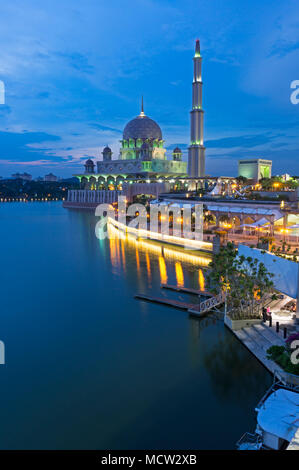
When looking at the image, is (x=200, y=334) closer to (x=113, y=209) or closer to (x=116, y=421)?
(x=116, y=421)

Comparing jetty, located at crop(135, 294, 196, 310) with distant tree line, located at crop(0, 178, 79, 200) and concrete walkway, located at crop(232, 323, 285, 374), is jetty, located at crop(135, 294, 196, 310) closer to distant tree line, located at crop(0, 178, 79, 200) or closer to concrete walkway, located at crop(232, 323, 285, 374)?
concrete walkway, located at crop(232, 323, 285, 374)

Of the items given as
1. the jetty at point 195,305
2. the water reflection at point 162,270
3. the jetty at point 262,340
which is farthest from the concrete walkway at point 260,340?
the water reflection at point 162,270

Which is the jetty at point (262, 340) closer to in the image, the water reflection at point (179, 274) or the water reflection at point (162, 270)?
the water reflection at point (179, 274)

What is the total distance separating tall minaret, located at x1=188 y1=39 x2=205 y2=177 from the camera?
214 ft

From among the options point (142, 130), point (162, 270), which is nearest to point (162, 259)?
point (162, 270)

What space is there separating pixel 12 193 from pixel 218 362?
17041cm

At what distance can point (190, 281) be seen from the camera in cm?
2334

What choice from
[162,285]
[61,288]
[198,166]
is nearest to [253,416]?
[162,285]

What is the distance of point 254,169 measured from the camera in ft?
225

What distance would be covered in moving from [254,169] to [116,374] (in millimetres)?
62548

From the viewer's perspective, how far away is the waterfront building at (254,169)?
6812cm

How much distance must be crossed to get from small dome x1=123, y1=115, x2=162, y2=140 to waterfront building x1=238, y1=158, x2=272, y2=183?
1041 inches

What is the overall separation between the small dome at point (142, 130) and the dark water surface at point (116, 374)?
68.7 meters

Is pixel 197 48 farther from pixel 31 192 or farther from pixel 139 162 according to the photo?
pixel 31 192
